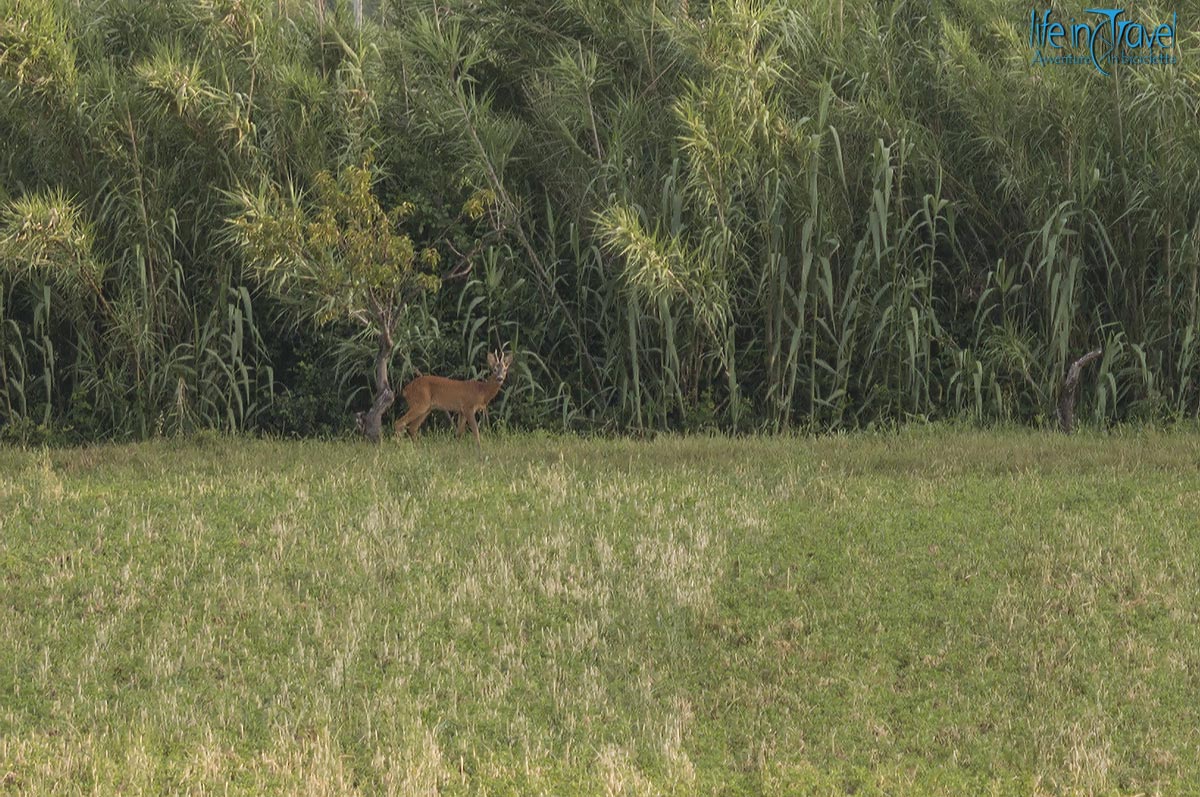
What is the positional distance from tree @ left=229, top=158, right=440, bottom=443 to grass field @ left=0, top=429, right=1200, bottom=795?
1251 mm

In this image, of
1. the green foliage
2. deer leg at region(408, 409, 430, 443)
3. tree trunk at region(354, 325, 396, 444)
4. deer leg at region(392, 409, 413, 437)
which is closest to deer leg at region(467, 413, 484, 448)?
deer leg at region(408, 409, 430, 443)

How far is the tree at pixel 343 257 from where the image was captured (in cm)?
1027

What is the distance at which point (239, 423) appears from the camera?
11820 mm

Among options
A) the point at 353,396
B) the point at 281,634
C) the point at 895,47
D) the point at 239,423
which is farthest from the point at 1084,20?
the point at 281,634

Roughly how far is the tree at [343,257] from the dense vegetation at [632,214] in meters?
0.24

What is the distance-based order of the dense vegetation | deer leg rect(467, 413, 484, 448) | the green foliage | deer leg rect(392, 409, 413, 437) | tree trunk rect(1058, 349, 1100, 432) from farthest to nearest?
the dense vegetation, tree trunk rect(1058, 349, 1100, 432), deer leg rect(392, 409, 413, 437), deer leg rect(467, 413, 484, 448), the green foliage

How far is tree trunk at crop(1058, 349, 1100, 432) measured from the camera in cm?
1083

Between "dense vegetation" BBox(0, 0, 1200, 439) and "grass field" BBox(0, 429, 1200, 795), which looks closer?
"grass field" BBox(0, 429, 1200, 795)

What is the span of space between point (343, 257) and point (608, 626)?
15.1ft

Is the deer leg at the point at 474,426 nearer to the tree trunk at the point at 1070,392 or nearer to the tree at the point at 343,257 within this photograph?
the tree at the point at 343,257

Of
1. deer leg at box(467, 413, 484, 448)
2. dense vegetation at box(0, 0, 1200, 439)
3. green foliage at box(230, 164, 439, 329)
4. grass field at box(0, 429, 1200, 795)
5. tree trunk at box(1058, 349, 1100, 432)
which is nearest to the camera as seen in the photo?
grass field at box(0, 429, 1200, 795)

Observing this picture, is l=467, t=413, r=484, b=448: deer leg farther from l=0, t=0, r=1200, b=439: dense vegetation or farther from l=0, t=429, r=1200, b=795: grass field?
l=0, t=0, r=1200, b=439: dense vegetation

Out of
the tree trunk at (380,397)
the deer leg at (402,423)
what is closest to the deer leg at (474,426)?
the deer leg at (402,423)

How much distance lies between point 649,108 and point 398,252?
8.96 ft
